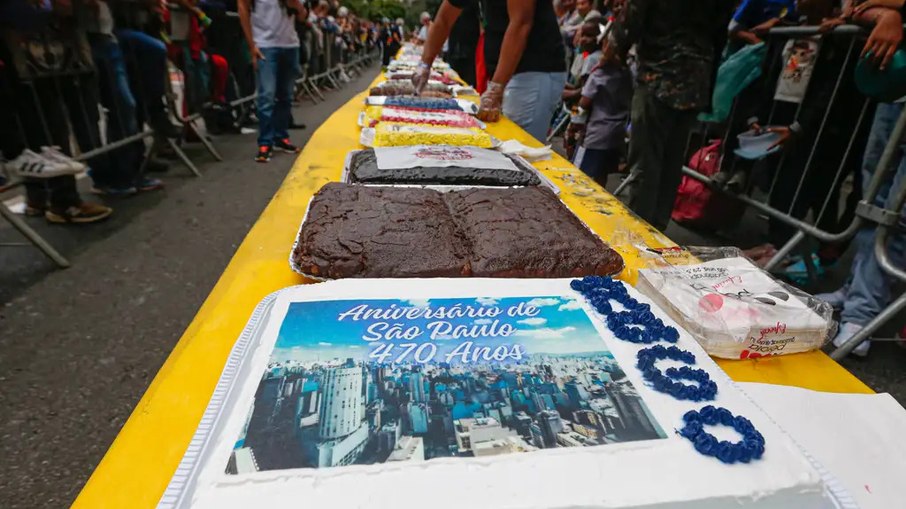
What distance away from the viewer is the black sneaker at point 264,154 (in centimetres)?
434

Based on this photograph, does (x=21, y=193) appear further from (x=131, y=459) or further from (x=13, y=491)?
(x=131, y=459)

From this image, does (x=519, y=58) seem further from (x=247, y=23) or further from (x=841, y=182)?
(x=247, y=23)

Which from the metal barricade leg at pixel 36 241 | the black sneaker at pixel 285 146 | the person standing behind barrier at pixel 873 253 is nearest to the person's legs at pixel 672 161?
the person standing behind barrier at pixel 873 253

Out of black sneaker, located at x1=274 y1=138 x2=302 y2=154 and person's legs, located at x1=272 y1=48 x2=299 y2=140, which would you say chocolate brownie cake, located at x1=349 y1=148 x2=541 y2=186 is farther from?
black sneaker, located at x1=274 y1=138 x2=302 y2=154

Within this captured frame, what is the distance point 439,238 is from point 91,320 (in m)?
1.77

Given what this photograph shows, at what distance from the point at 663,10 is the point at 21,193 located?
3.91 meters

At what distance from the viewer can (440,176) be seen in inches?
52.1

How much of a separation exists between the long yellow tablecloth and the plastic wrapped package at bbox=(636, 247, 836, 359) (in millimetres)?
29

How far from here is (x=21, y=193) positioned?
10.5ft

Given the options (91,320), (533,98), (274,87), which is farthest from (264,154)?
(533,98)

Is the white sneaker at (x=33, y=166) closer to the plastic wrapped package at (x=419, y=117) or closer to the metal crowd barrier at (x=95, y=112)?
the metal crowd barrier at (x=95, y=112)

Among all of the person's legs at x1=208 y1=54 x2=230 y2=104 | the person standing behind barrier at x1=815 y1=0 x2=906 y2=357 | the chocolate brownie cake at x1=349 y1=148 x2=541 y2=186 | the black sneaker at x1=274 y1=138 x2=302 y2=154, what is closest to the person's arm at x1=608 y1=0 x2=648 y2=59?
the person standing behind barrier at x1=815 y1=0 x2=906 y2=357

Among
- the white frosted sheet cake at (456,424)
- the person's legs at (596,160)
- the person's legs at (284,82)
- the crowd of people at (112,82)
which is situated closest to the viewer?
the white frosted sheet cake at (456,424)

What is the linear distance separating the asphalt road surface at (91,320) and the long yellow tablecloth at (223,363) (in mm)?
915
